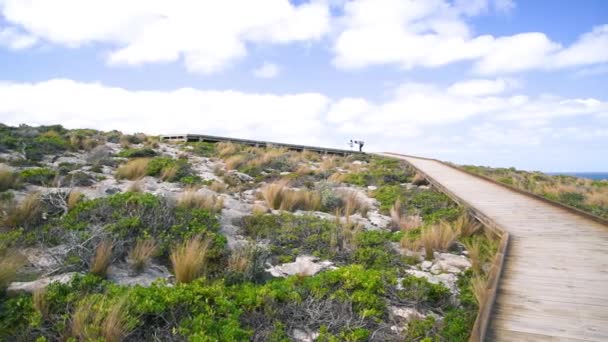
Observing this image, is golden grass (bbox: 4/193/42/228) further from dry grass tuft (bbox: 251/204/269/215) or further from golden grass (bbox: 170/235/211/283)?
dry grass tuft (bbox: 251/204/269/215)

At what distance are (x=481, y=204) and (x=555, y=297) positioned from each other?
249 inches

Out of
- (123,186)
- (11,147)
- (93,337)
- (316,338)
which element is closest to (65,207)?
(123,186)

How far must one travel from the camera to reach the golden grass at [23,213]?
21.9ft

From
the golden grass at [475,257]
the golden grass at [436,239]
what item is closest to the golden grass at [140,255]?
the golden grass at [436,239]

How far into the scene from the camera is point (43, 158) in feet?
42.4

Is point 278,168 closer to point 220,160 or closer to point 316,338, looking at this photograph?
point 220,160

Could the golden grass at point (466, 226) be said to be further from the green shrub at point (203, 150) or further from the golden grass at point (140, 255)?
the green shrub at point (203, 150)

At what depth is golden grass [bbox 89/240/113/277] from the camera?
5309 mm

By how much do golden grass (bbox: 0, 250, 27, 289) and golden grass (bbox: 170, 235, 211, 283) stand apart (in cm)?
193

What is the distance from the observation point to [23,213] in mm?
6836

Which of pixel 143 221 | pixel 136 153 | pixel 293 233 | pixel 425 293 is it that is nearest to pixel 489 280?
pixel 425 293

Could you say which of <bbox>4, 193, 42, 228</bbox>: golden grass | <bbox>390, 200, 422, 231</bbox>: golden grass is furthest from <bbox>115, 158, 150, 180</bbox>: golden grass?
<bbox>390, 200, 422, 231</bbox>: golden grass

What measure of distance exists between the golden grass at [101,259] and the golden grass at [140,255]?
0.32 meters

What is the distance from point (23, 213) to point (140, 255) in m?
2.89
